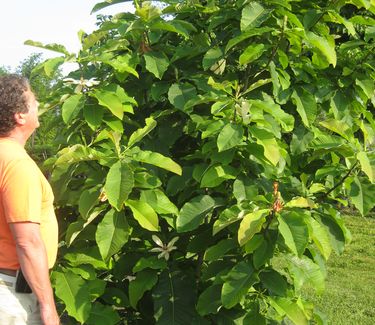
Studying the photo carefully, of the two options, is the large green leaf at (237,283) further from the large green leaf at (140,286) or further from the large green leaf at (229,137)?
the large green leaf at (229,137)

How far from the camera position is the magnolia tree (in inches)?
105

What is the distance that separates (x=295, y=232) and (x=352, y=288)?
16.2ft

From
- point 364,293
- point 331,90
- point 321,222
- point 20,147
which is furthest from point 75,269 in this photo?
point 364,293

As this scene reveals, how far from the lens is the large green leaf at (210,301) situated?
110 inches

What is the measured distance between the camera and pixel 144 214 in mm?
2637

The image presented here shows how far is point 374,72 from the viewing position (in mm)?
3258

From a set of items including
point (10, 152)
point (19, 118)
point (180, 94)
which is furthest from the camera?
point (180, 94)

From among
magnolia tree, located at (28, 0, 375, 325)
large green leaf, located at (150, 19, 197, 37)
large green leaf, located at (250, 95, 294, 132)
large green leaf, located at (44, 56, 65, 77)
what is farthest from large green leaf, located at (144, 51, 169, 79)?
large green leaf, located at (250, 95, 294, 132)

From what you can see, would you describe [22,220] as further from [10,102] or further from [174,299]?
[174,299]

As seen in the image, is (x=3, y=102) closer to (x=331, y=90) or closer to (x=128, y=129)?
(x=128, y=129)

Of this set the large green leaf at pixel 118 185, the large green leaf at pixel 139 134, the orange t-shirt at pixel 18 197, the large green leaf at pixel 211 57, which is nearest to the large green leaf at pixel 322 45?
the large green leaf at pixel 211 57

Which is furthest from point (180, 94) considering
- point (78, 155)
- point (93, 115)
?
point (78, 155)

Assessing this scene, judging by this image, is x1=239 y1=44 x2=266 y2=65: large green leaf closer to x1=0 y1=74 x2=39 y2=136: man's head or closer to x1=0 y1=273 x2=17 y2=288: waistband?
x1=0 y1=74 x2=39 y2=136: man's head

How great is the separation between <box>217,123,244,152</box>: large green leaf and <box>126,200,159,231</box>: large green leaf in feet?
1.39
